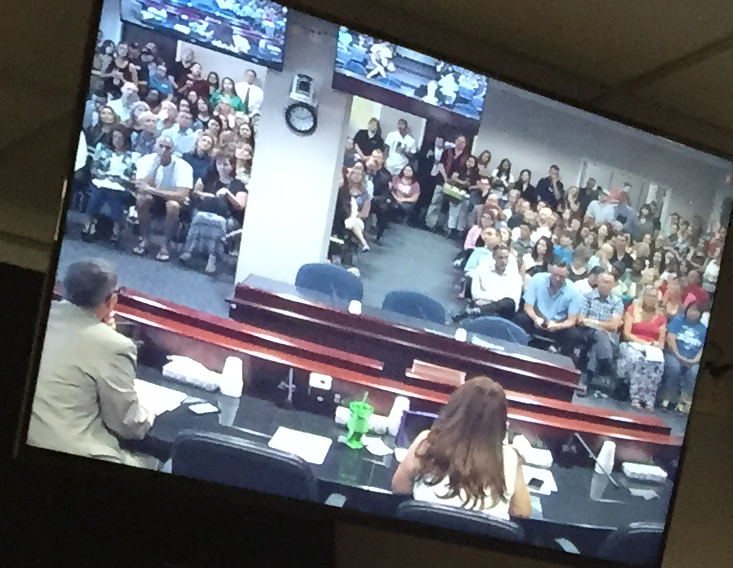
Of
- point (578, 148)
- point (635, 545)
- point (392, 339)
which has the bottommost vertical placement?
point (635, 545)

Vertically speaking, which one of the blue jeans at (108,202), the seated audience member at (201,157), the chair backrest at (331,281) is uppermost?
the seated audience member at (201,157)

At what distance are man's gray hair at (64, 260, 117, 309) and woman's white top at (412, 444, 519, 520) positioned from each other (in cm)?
62

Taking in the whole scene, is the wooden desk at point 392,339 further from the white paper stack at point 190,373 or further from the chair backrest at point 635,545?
the chair backrest at point 635,545

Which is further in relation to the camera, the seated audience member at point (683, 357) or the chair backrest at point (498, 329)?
the seated audience member at point (683, 357)

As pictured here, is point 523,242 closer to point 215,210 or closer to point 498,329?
point 498,329

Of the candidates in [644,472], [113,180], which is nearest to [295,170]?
[113,180]

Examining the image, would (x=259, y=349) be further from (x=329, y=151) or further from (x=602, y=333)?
(x=602, y=333)

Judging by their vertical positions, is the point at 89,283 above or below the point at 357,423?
above

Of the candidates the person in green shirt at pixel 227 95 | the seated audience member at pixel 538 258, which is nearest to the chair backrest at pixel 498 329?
the seated audience member at pixel 538 258

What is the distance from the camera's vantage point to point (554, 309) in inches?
60.6

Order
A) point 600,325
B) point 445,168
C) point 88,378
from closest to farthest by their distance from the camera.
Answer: point 88,378 → point 445,168 → point 600,325

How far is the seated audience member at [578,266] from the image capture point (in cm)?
157

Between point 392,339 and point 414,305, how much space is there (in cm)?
7

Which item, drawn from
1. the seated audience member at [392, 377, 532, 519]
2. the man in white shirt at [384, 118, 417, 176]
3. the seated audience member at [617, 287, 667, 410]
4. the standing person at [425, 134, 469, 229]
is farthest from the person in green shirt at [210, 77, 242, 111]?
the seated audience member at [617, 287, 667, 410]
